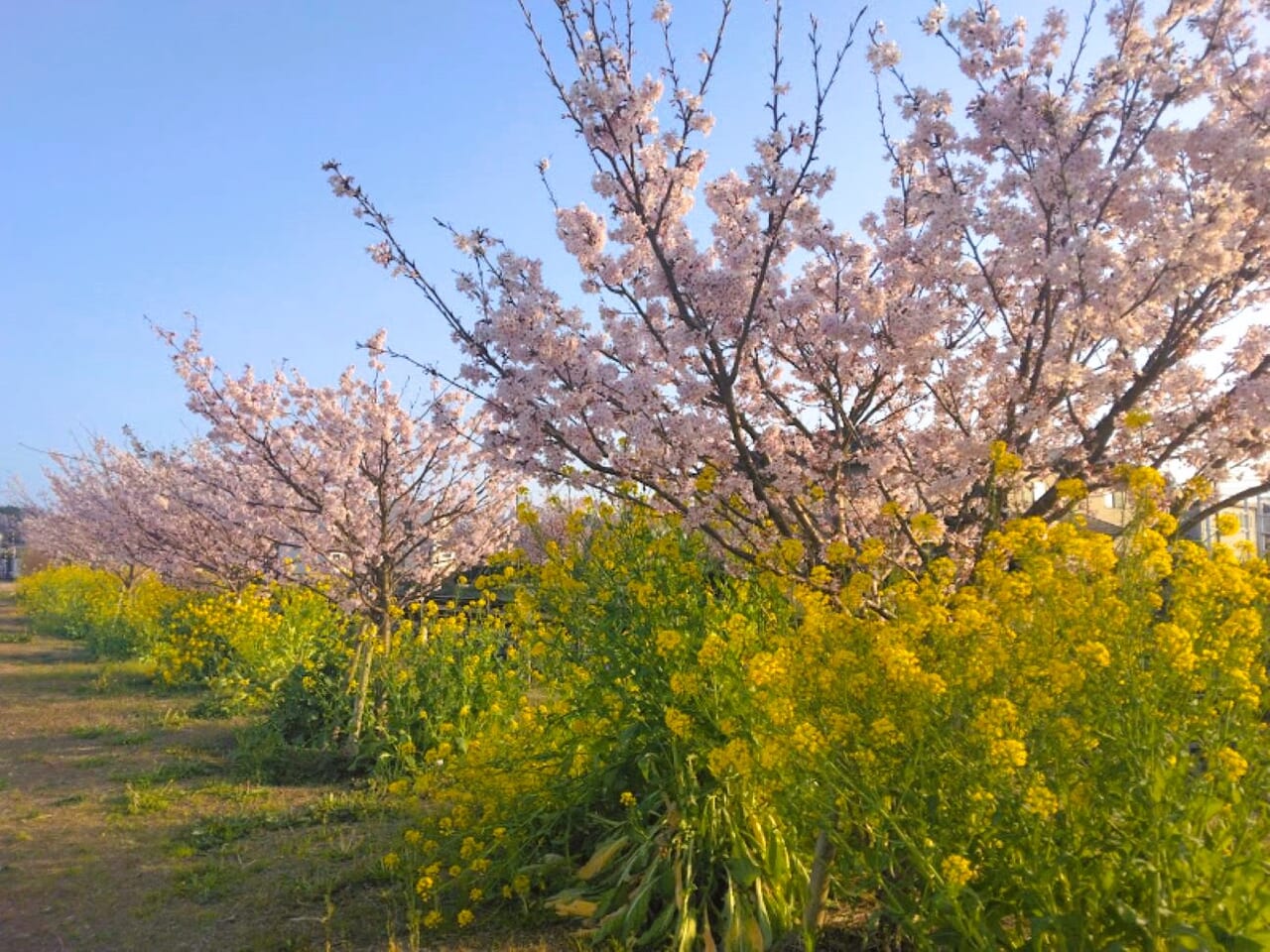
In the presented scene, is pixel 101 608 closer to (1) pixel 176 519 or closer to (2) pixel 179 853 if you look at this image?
(1) pixel 176 519

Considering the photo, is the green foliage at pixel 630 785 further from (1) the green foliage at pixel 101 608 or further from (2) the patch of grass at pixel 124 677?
(1) the green foliage at pixel 101 608

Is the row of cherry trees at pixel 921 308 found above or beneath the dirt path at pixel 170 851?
above

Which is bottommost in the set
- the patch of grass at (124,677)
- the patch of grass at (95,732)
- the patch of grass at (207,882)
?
the patch of grass at (207,882)

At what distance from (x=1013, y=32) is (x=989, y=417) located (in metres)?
1.54

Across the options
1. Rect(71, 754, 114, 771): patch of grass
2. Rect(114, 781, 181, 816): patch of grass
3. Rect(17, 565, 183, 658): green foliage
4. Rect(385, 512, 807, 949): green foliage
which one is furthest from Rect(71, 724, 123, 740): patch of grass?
Rect(385, 512, 807, 949): green foliage

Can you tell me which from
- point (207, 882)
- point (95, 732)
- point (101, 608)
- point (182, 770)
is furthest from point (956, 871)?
point (101, 608)

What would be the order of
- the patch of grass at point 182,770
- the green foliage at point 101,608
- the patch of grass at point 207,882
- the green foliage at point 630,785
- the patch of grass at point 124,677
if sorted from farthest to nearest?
the green foliage at point 101,608 < the patch of grass at point 124,677 < the patch of grass at point 182,770 < the patch of grass at point 207,882 < the green foliage at point 630,785

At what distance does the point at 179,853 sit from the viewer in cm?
491

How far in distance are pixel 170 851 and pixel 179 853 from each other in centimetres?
10

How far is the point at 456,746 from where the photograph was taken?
6156 millimetres

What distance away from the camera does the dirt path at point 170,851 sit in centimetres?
395

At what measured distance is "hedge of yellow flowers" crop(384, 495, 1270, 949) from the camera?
225cm

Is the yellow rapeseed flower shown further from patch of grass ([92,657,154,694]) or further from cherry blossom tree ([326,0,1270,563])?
patch of grass ([92,657,154,694])

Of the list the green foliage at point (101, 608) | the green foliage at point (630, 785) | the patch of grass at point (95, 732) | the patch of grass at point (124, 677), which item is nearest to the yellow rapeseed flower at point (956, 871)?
the green foliage at point (630, 785)
